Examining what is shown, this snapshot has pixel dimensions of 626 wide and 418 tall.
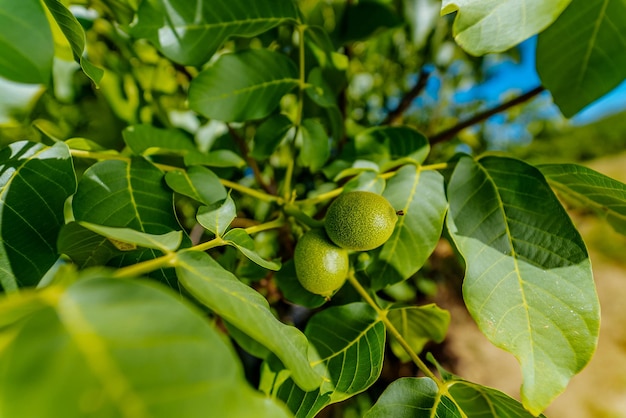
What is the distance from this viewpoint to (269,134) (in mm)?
956

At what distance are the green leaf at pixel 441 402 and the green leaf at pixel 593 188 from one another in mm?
415

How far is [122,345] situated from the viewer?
11.2 inches

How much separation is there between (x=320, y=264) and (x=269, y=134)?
0.38 meters

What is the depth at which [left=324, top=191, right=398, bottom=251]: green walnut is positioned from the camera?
71cm

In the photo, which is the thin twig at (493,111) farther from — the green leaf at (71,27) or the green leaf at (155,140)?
the green leaf at (71,27)

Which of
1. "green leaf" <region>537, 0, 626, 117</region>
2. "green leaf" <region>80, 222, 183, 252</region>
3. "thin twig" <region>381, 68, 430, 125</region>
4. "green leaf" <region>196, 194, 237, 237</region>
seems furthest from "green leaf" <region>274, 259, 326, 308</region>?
"thin twig" <region>381, 68, 430, 125</region>

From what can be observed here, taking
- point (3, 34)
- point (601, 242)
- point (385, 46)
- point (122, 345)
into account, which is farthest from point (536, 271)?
point (601, 242)

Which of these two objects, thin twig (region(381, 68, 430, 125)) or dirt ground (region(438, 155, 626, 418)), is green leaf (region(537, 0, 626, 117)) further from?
dirt ground (region(438, 155, 626, 418))

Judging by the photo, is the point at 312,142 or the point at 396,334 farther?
the point at 312,142

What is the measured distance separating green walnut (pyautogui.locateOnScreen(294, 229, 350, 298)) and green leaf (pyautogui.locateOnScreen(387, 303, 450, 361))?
0.24 m

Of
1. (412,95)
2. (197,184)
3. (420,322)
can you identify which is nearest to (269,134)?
(197,184)

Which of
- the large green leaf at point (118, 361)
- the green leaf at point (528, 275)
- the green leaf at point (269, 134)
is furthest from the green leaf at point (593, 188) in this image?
the large green leaf at point (118, 361)

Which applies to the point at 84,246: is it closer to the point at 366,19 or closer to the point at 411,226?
the point at 411,226

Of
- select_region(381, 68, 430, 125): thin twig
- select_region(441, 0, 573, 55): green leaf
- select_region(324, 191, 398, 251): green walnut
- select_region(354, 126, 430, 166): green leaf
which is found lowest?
select_region(381, 68, 430, 125): thin twig
